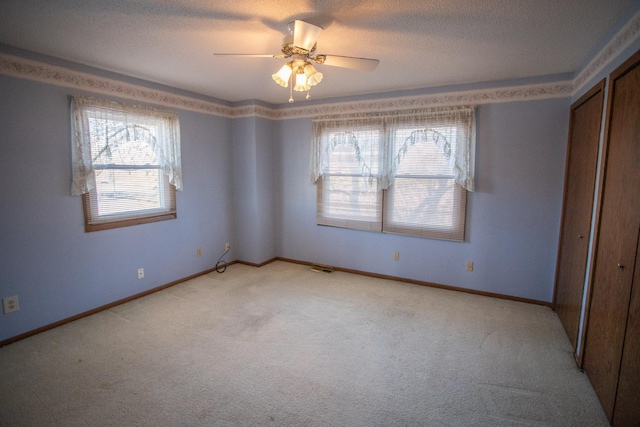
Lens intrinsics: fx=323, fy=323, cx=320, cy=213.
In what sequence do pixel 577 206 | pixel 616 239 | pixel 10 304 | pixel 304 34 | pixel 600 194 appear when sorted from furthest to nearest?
pixel 577 206 < pixel 10 304 < pixel 600 194 < pixel 304 34 < pixel 616 239

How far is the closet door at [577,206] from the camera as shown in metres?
2.43

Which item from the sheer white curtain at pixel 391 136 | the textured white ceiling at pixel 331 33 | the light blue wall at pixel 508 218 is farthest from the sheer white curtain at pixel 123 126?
the light blue wall at pixel 508 218

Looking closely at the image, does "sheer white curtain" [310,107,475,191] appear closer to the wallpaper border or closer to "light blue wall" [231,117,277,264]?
the wallpaper border

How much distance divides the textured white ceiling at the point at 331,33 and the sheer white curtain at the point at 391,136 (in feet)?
1.79

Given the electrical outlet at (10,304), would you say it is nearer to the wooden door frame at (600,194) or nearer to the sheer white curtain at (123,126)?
the sheer white curtain at (123,126)

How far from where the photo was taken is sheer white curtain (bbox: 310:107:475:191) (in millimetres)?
3549

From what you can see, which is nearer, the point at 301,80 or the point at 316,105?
the point at 301,80

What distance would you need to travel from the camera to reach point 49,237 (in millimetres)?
2824

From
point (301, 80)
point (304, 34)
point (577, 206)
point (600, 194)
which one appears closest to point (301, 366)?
point (301, 80)

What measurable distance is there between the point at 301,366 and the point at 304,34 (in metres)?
2.26

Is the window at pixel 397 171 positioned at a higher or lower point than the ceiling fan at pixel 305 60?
lower

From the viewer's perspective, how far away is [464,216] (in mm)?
3658

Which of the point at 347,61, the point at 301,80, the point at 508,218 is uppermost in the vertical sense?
the point at 347,61

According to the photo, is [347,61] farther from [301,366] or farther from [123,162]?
[123,162]
